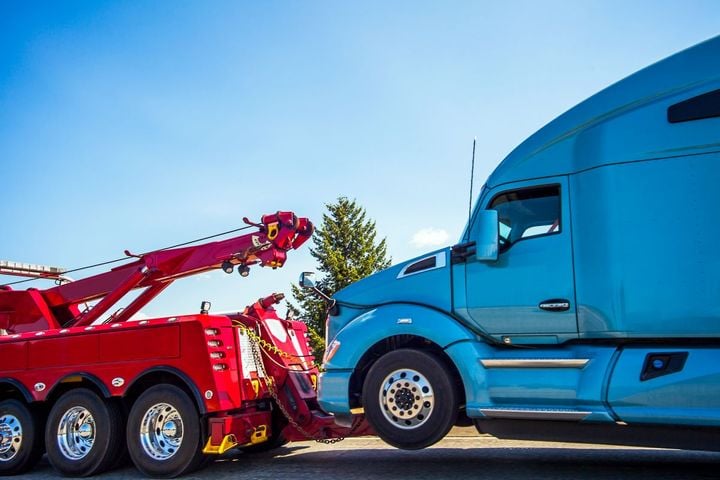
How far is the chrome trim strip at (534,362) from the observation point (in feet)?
16.9

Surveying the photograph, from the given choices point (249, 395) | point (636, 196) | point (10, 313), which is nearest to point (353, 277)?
point (10, 313)

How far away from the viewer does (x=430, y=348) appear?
5.84 m

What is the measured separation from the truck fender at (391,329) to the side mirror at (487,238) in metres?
0.64

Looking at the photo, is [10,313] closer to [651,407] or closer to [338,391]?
[338,391]

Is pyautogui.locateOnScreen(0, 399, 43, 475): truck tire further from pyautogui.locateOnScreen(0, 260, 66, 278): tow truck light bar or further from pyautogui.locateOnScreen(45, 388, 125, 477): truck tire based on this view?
pyautogui.locateOnScreen(0, 260, 66, 278): tow truck light bar

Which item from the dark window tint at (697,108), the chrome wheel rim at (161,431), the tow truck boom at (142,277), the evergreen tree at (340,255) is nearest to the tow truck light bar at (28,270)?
the tow truck boom at (142,277)

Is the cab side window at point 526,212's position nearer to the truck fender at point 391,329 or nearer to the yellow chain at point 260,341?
the truck fender at point 391,329

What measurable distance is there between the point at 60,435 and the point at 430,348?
4.73 meters

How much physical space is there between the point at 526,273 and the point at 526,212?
605mm

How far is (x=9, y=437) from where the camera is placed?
8062mm

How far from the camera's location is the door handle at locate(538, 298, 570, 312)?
17.3 feet

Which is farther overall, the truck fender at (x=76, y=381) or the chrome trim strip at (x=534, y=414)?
the truck fender at (x=76, y=381)

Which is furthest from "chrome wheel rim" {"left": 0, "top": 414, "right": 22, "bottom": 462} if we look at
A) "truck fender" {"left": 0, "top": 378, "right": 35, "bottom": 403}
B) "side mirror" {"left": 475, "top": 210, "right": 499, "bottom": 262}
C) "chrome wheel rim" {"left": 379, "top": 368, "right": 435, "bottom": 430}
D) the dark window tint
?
the dark window tint

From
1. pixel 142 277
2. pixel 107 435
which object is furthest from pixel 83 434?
pixel 142 277
